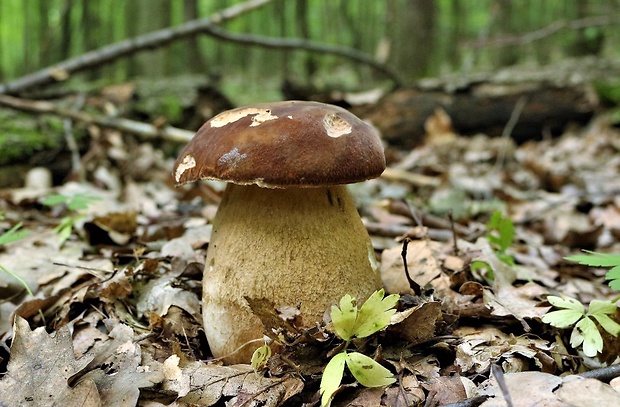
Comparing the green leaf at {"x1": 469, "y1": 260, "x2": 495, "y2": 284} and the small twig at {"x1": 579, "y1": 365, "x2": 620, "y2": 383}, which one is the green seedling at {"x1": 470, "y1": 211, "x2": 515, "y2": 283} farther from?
the small twig at {"x1": 579, "y1": 365, "x2": 620, "y2": 383}

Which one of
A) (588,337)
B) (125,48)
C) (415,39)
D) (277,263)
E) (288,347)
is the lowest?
(288,347)

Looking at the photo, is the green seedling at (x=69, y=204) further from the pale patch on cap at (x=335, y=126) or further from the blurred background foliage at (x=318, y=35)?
the blurred background foliage at (x=318, y=35)

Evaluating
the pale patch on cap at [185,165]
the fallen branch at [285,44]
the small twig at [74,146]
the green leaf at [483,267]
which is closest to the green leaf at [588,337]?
the green leaf at [483,267]

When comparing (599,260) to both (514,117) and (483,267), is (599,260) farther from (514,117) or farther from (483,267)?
(514,117)

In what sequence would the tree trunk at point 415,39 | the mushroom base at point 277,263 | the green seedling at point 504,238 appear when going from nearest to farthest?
the mushroom base at point 277,263 → the green seedling at point 504,238 → the tree trunk at point 415,39

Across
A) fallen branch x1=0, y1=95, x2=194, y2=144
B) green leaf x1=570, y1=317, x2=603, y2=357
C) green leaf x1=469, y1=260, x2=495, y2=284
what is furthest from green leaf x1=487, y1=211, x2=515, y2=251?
fallen branch x1=0, y1=95, x2=194, y2=144

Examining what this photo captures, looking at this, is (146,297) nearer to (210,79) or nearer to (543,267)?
(543,267)

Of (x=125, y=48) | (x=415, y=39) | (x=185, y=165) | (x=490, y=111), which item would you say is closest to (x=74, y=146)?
(x=125, y=48)

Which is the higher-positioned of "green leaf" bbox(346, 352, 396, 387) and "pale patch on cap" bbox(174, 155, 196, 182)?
"pale patch on cap" bbox(174, 155, 196, 182)
